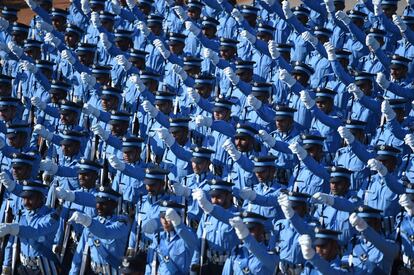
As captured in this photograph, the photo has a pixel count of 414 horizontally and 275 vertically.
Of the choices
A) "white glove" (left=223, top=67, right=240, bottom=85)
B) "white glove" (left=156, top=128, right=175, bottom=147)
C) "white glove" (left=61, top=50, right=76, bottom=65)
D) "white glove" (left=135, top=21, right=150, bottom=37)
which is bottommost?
"white glove" (left=156, top=128, right=175, bottom=147)

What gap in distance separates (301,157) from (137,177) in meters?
2.01

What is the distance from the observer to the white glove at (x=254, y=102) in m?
15.8

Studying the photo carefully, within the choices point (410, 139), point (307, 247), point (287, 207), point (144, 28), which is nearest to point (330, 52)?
point (410, 139)

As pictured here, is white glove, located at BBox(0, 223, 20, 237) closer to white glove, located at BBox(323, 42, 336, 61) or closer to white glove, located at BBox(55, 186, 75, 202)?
white glove, located at BBox(55, 186, 75, 202)

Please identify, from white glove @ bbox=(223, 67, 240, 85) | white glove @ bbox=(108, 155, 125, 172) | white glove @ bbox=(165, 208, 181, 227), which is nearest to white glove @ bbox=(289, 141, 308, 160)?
white glove @ bbox=(108, 155, 125, 172)

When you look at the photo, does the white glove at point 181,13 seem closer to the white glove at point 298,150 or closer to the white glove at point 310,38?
the white glove at point 310,38

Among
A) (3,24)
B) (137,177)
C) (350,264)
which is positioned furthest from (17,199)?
(3,24)

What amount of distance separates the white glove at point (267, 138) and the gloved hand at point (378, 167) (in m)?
Result: 1.87

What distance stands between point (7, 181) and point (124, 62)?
4.76m

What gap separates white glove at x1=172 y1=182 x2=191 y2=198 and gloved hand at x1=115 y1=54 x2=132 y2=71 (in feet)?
16.6

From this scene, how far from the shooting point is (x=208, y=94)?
667 inches

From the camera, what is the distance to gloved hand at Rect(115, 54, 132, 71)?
18.0 metres

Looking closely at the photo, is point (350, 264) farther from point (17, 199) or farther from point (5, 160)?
point (5, 160)

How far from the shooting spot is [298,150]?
13.9 m
